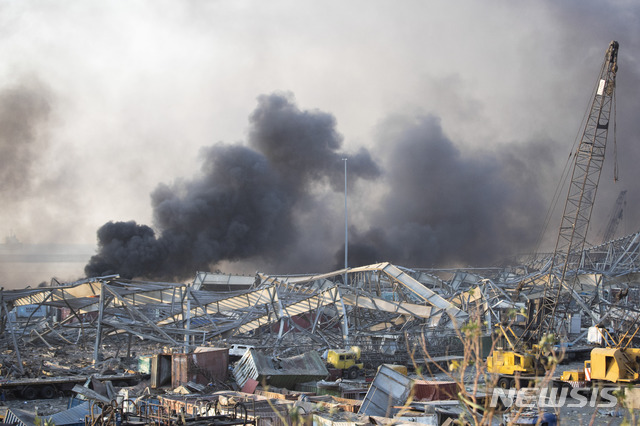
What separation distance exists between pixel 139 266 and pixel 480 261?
5016cm

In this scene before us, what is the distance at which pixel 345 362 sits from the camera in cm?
2786

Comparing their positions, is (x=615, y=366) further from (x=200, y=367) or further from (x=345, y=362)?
(x=200, y=367)

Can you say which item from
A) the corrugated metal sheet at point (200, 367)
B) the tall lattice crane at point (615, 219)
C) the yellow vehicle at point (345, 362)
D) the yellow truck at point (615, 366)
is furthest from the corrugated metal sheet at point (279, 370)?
the tall lattice crane at point (615, 219)

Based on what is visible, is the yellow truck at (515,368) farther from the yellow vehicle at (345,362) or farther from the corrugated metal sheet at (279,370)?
the corrugated metal sheet at (279,370)

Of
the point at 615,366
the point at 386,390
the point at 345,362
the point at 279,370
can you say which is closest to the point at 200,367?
the point at 279,370

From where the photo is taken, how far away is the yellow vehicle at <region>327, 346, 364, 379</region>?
27.7m

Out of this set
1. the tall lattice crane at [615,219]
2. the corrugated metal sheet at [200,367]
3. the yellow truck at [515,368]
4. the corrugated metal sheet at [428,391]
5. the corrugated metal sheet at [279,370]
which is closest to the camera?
the corrugated metal sheet at [428,391]

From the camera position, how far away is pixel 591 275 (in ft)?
143

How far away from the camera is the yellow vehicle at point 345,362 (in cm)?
2767

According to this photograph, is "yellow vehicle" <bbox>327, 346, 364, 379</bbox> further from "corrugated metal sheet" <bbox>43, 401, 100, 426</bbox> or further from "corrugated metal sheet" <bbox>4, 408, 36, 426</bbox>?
"corrugated metal sheet" <bbox>4, 408, 36, 426</bbox>

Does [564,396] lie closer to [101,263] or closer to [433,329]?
[433,329]

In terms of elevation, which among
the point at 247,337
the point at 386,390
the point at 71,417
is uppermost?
the point at 386,390

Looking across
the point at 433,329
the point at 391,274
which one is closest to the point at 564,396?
the point at 433,329

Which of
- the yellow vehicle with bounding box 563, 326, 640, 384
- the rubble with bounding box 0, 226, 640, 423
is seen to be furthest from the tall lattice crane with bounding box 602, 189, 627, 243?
the yellow vehicle with bounding box 563, 326, 640, 384
